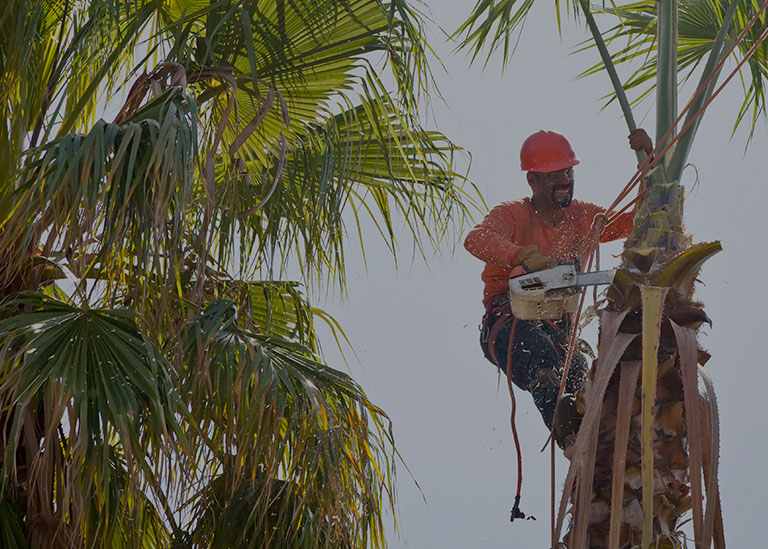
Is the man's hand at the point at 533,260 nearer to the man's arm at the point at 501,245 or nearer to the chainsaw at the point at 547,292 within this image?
the man's arm at the point at 501,245

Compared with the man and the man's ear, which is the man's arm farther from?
the man's ear

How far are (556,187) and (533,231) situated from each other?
0.31 metres

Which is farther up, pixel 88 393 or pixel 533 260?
pixel 533 260

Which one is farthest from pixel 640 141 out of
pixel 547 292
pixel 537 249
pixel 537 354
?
pixel 537 354

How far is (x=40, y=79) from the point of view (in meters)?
5.29

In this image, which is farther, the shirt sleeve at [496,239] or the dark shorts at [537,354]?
the dark shorts at [537,354]

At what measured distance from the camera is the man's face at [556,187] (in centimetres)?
618

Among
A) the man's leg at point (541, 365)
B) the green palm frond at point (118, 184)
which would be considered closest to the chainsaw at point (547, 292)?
the man's leg at point (541, 365)

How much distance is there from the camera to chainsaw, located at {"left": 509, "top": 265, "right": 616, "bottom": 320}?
5.03m

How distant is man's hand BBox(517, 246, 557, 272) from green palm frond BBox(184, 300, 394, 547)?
107 cm

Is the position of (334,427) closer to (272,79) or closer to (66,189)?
(66,189)

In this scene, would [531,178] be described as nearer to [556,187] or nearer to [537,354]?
[556,187]

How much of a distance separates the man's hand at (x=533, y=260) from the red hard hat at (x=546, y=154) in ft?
3.34

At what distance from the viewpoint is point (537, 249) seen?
5.38 metres
